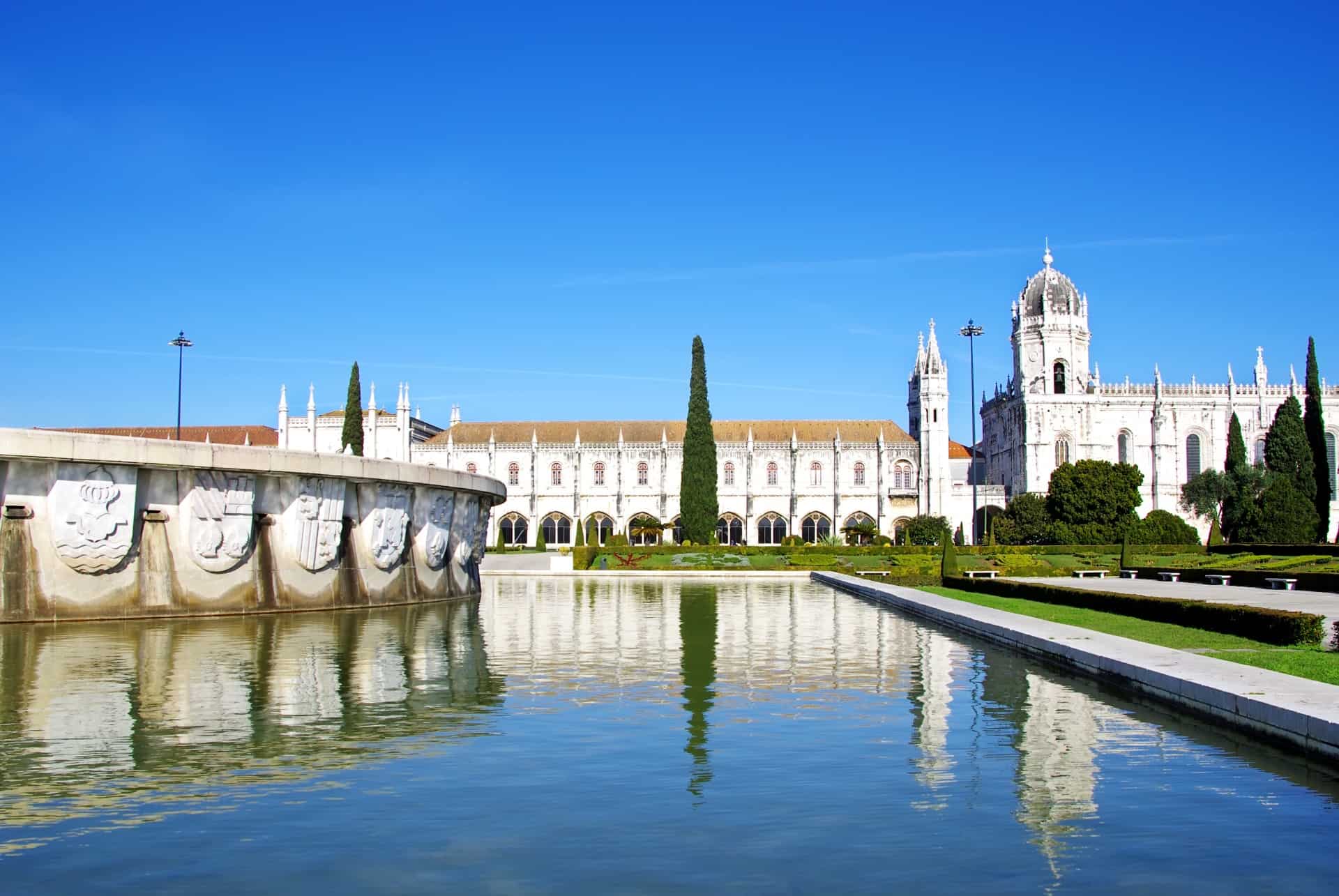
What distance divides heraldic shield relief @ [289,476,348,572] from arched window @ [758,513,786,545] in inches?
2183

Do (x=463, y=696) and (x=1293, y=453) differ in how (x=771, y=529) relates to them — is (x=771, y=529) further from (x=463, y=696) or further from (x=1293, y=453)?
(x=463, y=696)

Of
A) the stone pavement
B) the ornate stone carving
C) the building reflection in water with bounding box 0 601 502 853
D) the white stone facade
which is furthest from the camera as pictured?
the white stone facade

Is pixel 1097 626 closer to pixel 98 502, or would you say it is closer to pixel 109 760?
pixel 109 760

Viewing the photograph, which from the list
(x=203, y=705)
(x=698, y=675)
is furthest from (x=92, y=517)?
(x=698, y=675)

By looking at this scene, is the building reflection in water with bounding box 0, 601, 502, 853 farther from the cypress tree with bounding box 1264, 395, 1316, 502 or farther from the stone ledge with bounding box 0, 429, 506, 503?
the cypress tree with bounding box 1264, 395, 1316, 502

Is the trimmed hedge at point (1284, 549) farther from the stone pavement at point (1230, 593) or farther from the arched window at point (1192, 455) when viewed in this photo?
the arched window at point (1192, 455)

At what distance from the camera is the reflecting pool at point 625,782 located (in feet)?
20.3

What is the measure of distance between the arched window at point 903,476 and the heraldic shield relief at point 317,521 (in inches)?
2242

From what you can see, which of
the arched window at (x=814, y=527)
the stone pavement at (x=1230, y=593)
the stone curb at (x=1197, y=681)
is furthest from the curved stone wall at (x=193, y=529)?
the arched window at (x=814, y=527)

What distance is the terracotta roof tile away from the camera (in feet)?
258

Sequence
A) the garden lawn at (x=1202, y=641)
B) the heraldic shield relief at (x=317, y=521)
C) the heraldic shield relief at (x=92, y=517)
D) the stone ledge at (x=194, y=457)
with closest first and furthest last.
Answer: the garden lawn at (x=1202, y=641) < the stone ledge at (x=194, y=457) < the heraldic shield relief at (x=92, y=517) < the heraldic shield relief at (x=317, y=521)

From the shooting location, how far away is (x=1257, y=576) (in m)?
29.9

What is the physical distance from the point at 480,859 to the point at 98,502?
50.9ft

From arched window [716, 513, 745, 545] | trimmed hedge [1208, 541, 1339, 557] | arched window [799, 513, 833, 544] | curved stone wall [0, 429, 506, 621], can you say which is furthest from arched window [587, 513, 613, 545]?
curved stone wall [0, 429, 506, 621]
